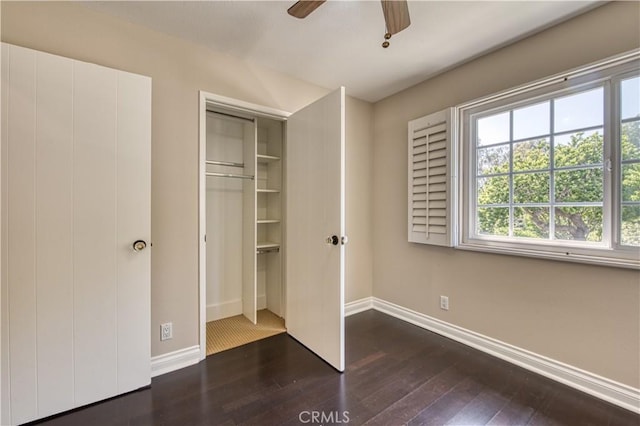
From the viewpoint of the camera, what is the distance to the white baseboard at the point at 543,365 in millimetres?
1590

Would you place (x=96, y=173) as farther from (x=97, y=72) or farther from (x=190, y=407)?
(x=190, y=407)

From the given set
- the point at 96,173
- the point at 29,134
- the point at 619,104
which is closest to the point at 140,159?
the point at 96,173

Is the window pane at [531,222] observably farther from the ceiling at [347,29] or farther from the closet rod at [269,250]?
the closet rod at [269,250]

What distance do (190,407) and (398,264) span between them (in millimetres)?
2149

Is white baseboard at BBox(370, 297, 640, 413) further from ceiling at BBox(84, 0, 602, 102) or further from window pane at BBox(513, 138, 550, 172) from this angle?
ceiling at BBox(84, 0, 602, 102)

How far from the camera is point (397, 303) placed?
2910 mm

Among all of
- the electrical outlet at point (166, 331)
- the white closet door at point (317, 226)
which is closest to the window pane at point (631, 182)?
the white closet door at point (317, 226)

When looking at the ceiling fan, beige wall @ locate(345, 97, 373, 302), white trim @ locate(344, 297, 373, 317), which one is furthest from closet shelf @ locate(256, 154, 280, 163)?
white trim @ locate(344, 297, 373, 317)

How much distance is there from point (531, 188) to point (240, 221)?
8.70 ft

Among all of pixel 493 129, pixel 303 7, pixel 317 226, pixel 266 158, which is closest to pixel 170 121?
pixel 266 158

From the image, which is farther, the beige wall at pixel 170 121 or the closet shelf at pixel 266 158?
the closet shelf at pixel 266 158

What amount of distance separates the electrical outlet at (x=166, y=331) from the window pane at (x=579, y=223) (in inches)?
111

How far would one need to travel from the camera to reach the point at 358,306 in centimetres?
306

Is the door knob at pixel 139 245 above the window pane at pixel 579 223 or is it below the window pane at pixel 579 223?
below
